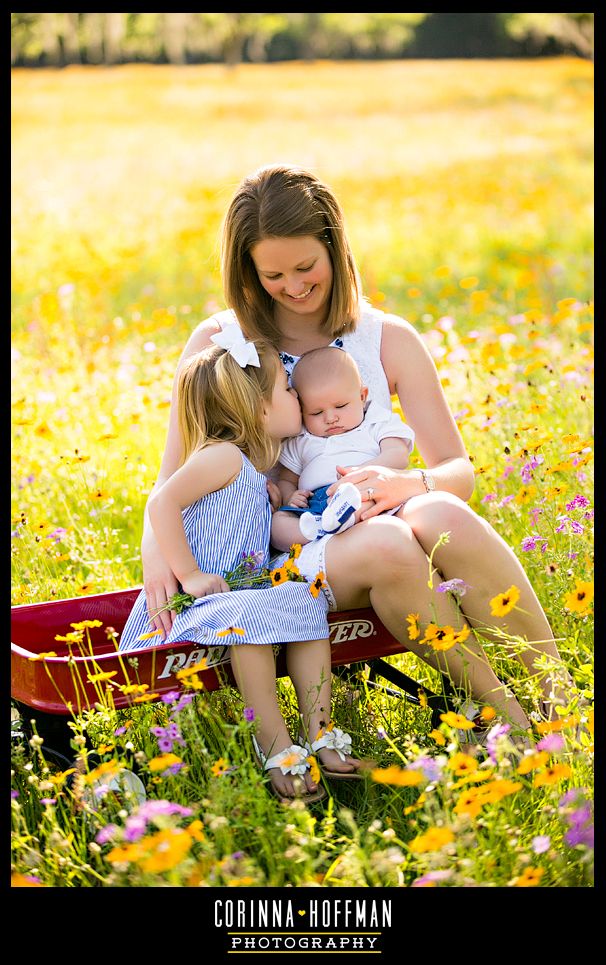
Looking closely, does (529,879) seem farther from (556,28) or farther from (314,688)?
(556,28)

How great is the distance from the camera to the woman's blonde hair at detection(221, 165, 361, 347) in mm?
2771

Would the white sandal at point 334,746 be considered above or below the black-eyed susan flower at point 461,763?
below

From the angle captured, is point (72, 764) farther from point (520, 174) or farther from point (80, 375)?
point (520, 174)

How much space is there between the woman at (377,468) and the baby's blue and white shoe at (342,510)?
23 millimetres

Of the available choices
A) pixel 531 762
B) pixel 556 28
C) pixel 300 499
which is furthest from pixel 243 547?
pixel 556 28

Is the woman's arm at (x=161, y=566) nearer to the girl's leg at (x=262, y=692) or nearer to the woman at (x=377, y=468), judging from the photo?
the woman at (x=377, y=468)

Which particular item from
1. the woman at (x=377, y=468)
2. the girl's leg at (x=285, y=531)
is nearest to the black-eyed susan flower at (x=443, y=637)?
the woman at (x=377, y=468)

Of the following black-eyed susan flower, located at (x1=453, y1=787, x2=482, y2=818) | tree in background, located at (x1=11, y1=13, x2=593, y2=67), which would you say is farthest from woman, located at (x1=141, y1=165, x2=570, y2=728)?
tree in background, located at (x1=11, y1=13, x2=593, y2=67)

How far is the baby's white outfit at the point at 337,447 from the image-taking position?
2.83m

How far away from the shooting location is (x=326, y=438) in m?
2.87

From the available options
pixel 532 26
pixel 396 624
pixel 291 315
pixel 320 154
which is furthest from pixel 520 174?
pixel 532 26

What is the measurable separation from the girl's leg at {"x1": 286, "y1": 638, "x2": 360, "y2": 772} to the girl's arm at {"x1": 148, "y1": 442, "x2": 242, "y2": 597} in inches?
10.3
